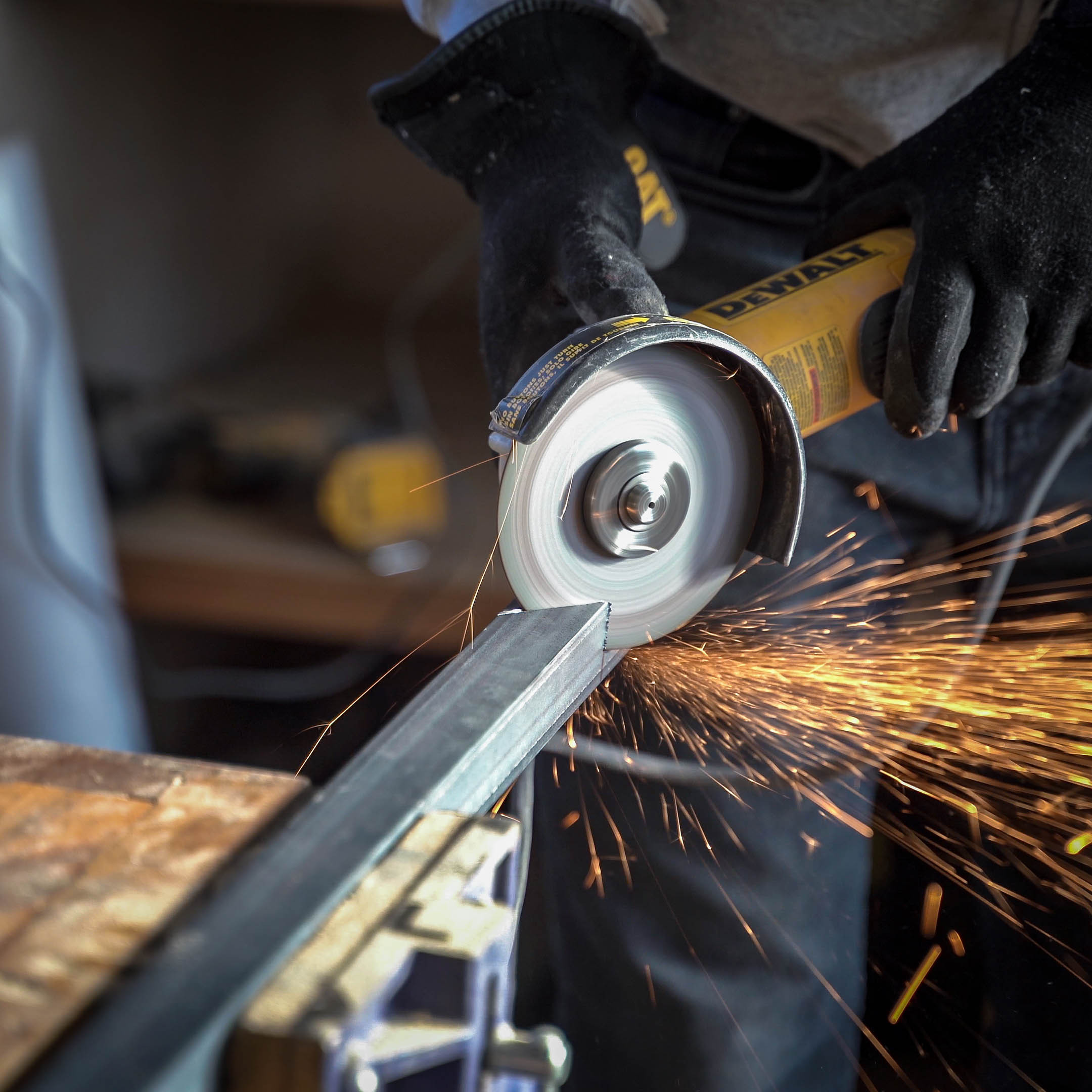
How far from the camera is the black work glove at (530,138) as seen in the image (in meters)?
1.15

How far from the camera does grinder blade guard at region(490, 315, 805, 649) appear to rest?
0.86m

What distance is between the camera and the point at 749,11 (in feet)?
4.13

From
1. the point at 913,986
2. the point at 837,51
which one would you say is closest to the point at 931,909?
the point at 913,986

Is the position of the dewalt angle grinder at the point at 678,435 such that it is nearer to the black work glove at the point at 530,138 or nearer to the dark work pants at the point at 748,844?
Result: the black work glove at the point at 530,138

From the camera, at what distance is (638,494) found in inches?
37.3

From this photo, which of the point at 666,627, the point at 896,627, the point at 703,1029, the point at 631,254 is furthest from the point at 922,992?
the point at 631,254

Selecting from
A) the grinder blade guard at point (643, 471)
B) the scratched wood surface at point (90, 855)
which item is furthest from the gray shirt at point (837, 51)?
the scratched wood surface at point (90, 855)

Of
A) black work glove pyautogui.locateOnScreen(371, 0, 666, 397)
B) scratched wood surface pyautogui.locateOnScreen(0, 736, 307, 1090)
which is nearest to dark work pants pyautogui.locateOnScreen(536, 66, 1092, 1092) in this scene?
black work glove pyautogui.locateOnScreen(371, 0, 666, 397)

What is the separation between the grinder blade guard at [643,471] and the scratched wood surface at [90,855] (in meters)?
0.36

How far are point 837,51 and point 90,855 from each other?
1201mm

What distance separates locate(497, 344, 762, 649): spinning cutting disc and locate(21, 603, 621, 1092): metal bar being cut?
3.6 inches

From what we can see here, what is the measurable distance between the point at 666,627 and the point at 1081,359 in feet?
1.97

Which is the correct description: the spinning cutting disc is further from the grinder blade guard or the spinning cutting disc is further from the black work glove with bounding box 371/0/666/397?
the black work glove with bounding box 371/0/666/397

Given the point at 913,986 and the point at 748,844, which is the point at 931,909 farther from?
the point at 748,844
